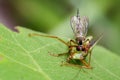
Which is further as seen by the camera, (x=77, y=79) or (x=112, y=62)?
(x=112, y=62)

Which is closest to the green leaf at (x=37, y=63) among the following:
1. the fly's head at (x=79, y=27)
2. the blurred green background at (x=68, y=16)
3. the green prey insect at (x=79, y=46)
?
the green prey insect at (x=79, y=46)

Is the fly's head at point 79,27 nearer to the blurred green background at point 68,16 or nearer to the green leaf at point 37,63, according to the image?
the green leaf at point 37,63

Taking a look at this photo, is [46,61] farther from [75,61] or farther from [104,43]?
[104,43]

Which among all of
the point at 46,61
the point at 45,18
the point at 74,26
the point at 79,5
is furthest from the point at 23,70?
the point at 45,18

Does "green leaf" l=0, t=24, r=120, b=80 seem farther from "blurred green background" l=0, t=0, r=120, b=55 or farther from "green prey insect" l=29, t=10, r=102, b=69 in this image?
"blurred green background" l=0, t=0, r=120, b=55

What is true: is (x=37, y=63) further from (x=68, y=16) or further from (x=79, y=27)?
(x=68, y=16)

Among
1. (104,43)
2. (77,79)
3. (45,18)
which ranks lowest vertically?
(77,79)

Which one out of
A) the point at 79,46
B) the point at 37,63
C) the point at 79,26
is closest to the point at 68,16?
the point at 79,26

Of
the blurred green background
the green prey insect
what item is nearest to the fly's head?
the green prey insect
